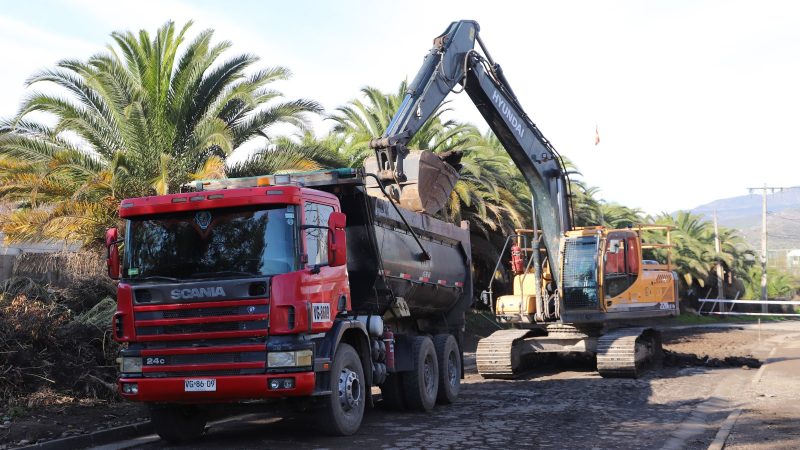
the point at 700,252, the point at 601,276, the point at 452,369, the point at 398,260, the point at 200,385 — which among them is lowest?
the point at 452,369

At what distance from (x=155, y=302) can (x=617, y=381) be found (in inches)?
391

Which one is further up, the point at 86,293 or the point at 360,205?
the point at 360,205

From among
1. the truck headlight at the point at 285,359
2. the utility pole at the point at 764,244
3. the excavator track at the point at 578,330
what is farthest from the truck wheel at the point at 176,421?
the utility pole at the point at 764,244

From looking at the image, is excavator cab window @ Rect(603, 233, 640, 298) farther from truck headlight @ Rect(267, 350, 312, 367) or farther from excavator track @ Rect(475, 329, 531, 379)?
truck headlight @ Rect(267, 350, 312, 367)

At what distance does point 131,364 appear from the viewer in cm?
1012

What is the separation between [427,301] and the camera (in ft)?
46.7

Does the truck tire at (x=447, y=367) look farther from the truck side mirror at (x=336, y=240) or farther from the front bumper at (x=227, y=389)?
the front bumper at (x=227, y=389)

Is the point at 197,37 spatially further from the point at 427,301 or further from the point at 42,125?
the point at 427,301

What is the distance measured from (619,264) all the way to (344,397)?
375 inches

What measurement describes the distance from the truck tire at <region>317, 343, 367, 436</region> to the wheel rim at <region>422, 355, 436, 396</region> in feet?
8.08

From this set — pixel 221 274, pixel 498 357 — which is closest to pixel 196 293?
pixel 221 274

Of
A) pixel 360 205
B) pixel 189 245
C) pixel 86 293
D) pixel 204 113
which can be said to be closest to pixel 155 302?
pixel 189 245

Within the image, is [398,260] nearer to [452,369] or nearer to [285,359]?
[452,369]

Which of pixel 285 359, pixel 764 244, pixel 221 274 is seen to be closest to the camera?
pixel 285 359
